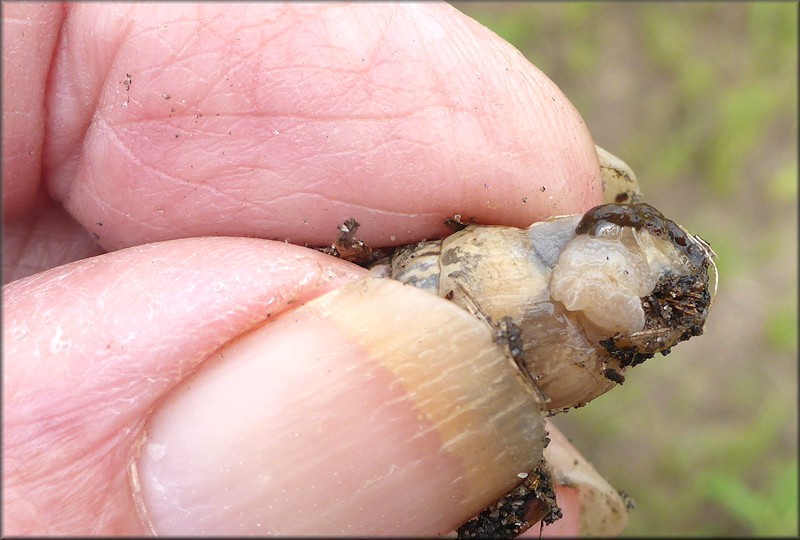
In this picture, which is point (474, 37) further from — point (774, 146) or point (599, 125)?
point (774, 146)

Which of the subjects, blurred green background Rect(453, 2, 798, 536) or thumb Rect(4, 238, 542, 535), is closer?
thumb Rect(4, 238, 542, 535)

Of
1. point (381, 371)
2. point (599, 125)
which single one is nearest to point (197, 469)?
point (381, 371)

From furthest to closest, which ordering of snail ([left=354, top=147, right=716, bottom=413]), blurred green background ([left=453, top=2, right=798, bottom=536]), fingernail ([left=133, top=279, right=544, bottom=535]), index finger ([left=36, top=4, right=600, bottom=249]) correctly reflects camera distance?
blurred green background ([left=453, top=2, right=798, bottom=536]) → index finger ([left=36, top=4, right=600, bottom=249]) → snail ([left=354, top=147, right=716, bottom=413]) → fingernail ([left=133, top=279, right=544, bottom=535])

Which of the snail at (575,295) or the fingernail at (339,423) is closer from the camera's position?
the fingernail at (339,423)

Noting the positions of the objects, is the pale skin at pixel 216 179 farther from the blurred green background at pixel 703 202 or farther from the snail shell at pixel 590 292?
the blurred green background at pixel 703 202

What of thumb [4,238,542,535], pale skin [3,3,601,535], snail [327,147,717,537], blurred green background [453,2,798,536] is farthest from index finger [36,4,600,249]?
blurred green background [453,2,798,536]

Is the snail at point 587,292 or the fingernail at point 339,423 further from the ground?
the snail at point 587,292

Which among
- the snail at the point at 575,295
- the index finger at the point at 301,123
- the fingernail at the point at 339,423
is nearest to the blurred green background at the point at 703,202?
the snail at the point at 575,295

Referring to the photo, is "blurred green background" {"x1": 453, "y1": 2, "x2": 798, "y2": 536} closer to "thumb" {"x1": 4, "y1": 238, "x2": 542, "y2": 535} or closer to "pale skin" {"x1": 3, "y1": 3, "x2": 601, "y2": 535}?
"pale skin" {"x1": 3, "y1": 3, "x2": 601, "y2": 535}
